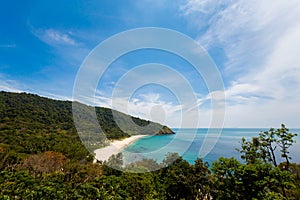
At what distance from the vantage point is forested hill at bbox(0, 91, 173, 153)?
28478mm

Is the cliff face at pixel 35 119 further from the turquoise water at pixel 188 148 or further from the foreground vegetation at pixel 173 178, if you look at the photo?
the foreground vegetation at pixel 173 178

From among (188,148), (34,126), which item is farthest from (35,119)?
(188,148)

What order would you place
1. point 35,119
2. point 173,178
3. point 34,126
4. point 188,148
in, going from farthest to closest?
1. point 35,119
2. point 34,126
3. point 188,148
4. point 173,178

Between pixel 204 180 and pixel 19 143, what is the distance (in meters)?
29.9

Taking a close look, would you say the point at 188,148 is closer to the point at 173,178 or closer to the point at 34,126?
the point at 173,178

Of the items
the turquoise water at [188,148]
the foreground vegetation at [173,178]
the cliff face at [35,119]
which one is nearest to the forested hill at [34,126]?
the cliff face at [35,119]

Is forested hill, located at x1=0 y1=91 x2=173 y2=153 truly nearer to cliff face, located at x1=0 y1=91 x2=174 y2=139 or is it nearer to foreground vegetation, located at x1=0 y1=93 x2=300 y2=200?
cliff face, located at x1=0 y1=91 x2=174 y2=139

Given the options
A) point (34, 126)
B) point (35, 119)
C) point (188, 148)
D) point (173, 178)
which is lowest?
point (173, 178)

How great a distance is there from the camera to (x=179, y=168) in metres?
11.4

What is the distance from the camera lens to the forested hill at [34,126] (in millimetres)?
28478

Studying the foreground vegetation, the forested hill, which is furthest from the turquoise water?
the forested hill

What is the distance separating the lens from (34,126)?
38.8 meters

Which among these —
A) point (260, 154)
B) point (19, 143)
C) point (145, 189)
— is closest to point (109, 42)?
point (145, 189)

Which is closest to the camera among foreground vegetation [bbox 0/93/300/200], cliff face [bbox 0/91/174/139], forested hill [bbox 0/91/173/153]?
foreground vegetation [bbox 0/93/300/200]
